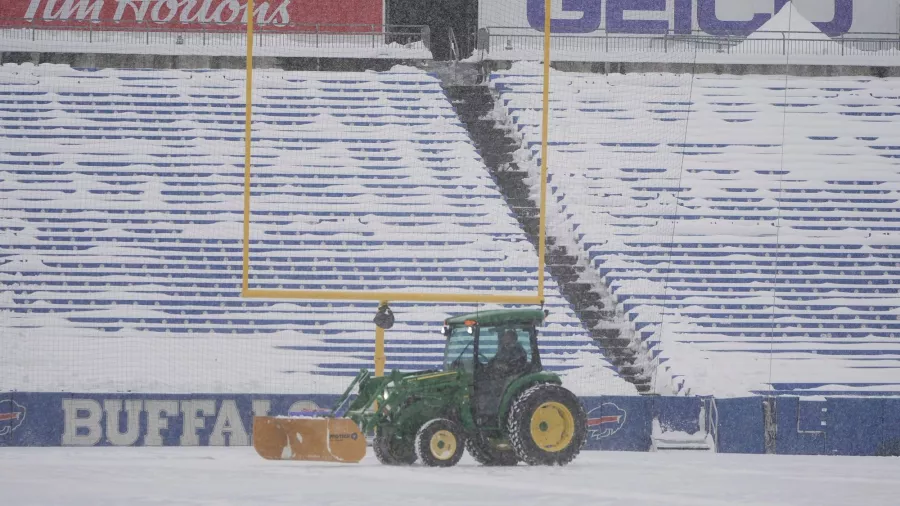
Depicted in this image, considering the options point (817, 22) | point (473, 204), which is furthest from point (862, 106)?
point (473, 204)

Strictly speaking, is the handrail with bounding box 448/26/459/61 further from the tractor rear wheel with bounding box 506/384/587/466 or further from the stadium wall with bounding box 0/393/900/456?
the tractor rear wheel with bounding box 506/384/587/466

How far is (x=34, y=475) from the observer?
7.51m

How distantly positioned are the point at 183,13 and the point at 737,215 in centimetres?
860

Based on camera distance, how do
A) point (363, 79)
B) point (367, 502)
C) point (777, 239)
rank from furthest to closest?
point (363, 79), point (777, 239), point (367, 502)

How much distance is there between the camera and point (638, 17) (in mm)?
18688

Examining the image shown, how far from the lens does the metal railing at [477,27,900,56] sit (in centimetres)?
1747

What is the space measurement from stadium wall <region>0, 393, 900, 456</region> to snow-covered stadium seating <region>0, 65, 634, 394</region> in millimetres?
1185

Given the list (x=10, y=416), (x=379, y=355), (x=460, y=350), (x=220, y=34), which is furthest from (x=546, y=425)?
(x=220, y=34)

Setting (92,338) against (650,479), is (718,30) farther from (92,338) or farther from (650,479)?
(650,479)

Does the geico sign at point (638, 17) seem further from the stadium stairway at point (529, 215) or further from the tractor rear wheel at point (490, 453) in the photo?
the tractor rear wheel at point (490, 453)

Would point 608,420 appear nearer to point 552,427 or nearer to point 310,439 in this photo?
point 552,427

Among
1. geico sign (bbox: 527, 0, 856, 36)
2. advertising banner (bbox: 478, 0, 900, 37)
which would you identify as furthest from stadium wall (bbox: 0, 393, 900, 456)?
geico sign (bbox: 527, 0, 856, 36)

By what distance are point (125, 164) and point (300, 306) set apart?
3.14 metres

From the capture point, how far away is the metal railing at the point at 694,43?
1747cm
